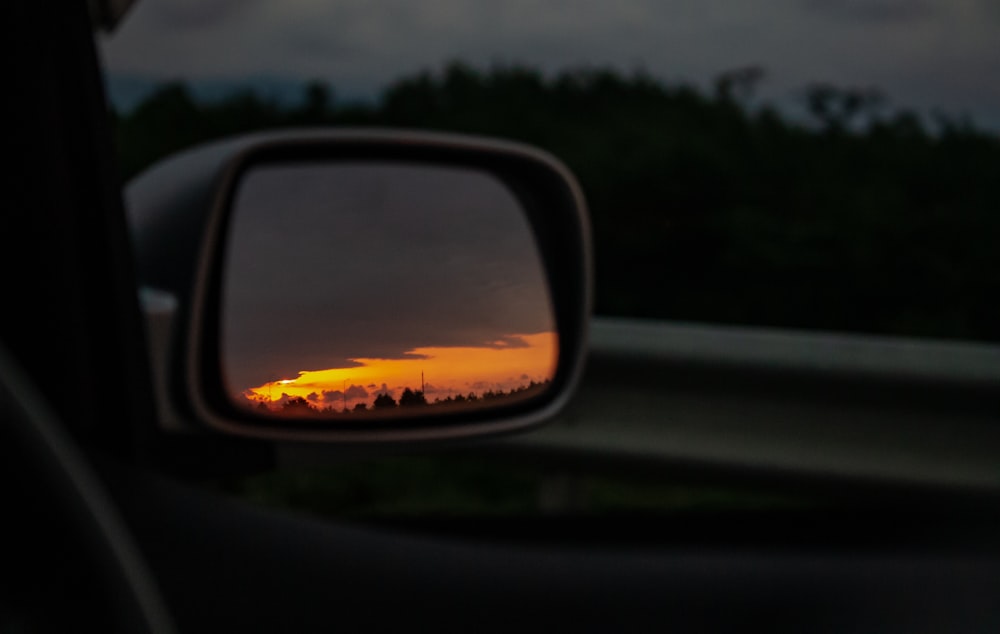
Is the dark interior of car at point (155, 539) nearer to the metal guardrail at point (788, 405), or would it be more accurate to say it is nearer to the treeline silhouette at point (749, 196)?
the metal guardrail at point (788, 405)

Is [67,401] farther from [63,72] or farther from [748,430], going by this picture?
[748,430]

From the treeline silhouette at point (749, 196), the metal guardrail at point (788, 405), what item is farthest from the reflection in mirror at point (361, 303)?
the treeline silhouette at point (749, 196)

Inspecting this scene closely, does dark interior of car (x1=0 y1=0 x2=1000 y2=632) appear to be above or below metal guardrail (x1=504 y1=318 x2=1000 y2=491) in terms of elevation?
above

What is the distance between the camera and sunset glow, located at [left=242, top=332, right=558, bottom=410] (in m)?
1.21

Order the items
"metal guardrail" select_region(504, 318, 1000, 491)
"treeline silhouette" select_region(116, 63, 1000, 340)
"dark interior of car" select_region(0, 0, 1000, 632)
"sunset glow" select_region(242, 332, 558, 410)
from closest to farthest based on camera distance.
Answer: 1. "dark interior of car" select_region(0, 0, 1000, 632)
2. "sunset glow" select_region(242, 332, 558, 410)
3. "metal guardrail" select_region(504, 318, 1000, 491)
4. "treeline silhouette" select_region(116, 63, 1000, 340)

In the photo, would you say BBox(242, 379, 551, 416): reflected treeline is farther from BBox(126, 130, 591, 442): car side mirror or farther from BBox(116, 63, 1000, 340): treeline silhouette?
BBox(116, 63, 1000, 340): treeline silhouette

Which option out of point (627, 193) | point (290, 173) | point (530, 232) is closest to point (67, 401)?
point (290, 173)

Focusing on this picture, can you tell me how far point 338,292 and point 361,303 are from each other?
3 centimetres

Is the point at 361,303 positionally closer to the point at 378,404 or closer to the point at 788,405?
the point at 378,404

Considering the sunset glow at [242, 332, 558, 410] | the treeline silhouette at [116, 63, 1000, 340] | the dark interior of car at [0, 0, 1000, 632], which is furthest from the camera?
the treeline silhouette at [116, 63, 1000, 340]

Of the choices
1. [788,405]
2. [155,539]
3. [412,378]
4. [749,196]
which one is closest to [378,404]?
[412,378]

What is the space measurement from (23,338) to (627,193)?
3.90 metres

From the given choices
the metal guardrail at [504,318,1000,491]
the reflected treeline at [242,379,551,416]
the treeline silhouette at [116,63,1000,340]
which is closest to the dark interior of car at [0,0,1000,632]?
the reflected treeline at [242,379,551,416]

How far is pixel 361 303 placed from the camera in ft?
4.12
